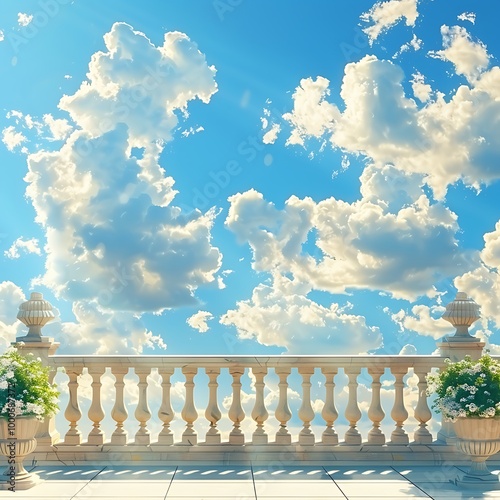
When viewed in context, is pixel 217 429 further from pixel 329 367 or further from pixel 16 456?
pixel 16 456

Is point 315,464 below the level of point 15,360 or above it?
below

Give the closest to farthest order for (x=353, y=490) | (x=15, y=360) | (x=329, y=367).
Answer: (x=353, y=490) < (x=15, y=360) < (x=329, y=367)

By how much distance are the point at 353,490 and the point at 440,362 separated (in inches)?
94.7

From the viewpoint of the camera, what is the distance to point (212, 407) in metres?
9.69

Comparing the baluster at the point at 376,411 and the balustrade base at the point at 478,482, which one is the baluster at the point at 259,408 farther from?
the balustrade base at the point at 478,482

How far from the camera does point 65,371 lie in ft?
32.6

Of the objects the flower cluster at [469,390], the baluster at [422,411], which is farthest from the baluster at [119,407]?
the flower cluster at [469,390]

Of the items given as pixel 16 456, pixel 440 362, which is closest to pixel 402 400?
pixel 440 362

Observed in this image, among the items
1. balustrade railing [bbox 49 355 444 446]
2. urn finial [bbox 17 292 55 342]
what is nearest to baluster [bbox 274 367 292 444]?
balustrade railing [bbox 49 355 444 446]

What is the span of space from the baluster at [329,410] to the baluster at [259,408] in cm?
73

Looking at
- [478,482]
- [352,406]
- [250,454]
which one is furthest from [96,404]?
[478,482]

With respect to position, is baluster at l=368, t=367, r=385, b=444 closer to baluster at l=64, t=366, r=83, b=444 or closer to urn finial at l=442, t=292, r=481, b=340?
urn finial at l=442, t=292, r=481, b=340

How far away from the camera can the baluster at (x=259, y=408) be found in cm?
970

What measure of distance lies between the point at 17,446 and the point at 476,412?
5130 mm
